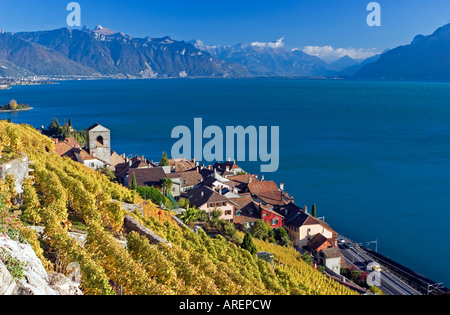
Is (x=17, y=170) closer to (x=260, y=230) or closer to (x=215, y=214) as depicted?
(x=215, y=214)

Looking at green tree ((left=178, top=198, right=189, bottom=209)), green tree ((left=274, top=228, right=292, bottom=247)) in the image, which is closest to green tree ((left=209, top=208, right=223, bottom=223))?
green tree ((left=178, top=198, right=189, bottom=209))

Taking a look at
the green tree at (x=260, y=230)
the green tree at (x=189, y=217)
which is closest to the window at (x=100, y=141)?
the green tree at (x=189, y=217)

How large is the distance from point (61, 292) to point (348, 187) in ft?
142

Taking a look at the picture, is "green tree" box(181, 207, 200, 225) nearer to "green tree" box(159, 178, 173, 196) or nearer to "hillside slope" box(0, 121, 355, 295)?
"hillside slope" box(0, 121, 355, 295)

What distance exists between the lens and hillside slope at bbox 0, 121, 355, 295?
30.1 ft

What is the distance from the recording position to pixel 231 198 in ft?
110

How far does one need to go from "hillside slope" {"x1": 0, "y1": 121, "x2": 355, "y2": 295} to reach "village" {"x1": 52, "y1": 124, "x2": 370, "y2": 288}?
871cm

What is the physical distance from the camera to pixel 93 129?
121 ft

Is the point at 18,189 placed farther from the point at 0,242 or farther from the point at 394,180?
the point at 394,180

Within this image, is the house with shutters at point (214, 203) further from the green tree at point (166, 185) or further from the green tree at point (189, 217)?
the green tree at point (189, 217)

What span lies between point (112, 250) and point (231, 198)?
934 inches

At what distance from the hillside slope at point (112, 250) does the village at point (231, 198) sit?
8.71m

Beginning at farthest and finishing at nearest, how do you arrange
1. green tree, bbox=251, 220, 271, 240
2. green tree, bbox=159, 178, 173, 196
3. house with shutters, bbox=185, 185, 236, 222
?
green tree, bbox=159, 178, 173, 196, house with shutters, bbox=185, 185, 236, 222, green tree, bbox=251, 220, 271, 240
